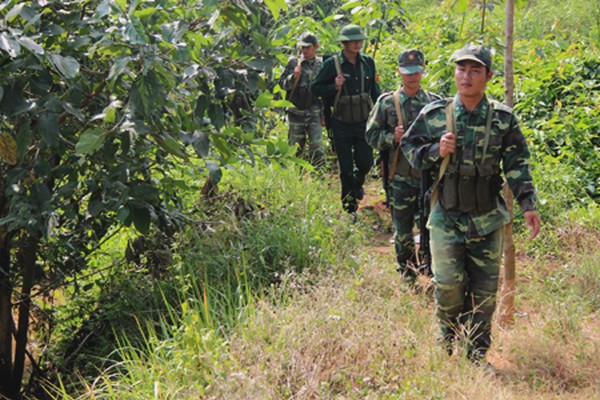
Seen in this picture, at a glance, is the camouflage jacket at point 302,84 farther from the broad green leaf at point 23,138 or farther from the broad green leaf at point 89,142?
the broad green leaf at point 89,142

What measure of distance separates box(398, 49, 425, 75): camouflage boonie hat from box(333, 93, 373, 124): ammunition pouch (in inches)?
63.5

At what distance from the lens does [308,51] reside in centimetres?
847

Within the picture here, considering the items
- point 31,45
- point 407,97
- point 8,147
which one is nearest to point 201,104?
point 8,147

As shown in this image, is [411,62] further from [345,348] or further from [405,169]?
[345,348]

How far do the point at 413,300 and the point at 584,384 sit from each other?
50.3 inches

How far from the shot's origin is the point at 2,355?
5215 mm

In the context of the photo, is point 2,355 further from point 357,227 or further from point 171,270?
point 357,227

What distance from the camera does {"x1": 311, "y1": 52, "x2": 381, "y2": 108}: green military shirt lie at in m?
7.16

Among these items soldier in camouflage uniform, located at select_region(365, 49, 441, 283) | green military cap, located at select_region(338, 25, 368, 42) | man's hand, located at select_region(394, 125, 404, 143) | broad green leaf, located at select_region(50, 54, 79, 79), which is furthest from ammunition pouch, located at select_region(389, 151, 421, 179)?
broad green leaf, located at select_region(50, 54, 79, 79)

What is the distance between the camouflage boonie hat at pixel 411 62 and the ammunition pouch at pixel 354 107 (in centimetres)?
161

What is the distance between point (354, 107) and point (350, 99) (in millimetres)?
82

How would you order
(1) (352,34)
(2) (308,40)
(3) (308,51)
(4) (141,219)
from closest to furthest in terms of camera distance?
(4) (141,219)
(1) (352,34)
(2) (308,40)
(3) (308,51)

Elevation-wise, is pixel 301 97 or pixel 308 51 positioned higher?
pixel 308 51

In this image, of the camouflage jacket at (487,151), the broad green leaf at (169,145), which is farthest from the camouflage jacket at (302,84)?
the broad green leaf at (169,145)
